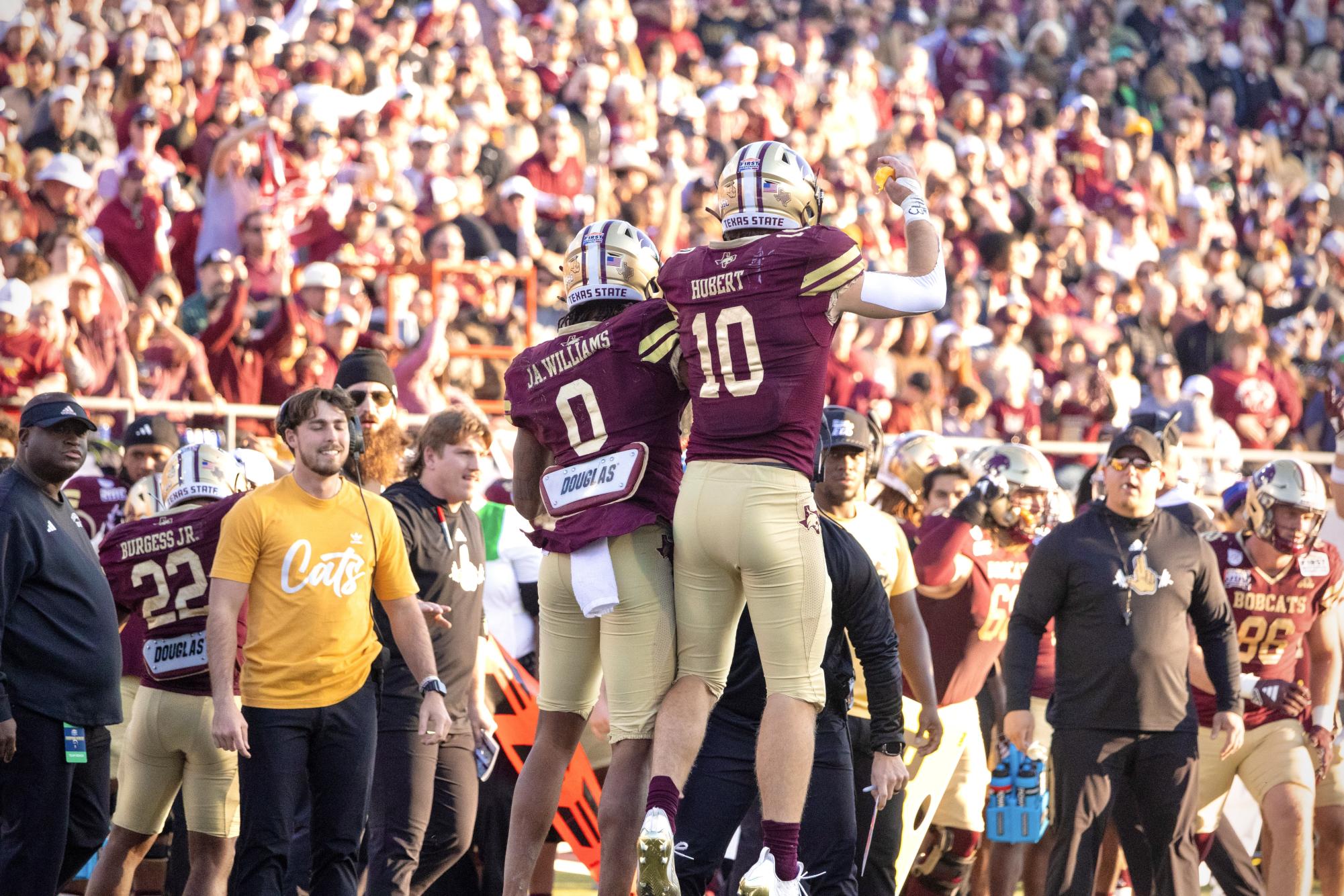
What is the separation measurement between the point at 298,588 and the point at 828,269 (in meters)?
2.20

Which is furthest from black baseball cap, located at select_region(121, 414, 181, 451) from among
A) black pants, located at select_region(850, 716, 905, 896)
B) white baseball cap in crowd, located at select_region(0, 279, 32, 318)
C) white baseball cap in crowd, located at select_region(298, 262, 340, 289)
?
black pants, located at select_region(850, 716, 905, 896)

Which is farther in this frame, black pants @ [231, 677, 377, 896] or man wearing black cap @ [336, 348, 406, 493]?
man wearing black cap @ [336, 348, 406, 493]

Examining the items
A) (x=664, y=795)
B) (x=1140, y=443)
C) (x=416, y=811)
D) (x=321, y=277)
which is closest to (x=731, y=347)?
(x=664, y=795)

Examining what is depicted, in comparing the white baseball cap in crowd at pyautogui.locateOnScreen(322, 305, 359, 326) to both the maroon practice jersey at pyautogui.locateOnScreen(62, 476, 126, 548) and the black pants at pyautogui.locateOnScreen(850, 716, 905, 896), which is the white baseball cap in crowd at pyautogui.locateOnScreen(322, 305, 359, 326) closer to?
the maroon practice jersey at pyautogui.locateOnScreen(62, 476, 126, 548)

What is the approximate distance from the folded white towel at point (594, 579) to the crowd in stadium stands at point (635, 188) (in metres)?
4.66

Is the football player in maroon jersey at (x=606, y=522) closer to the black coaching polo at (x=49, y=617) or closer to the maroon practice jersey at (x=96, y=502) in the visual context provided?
the black coaching polo at (x=49, y=617)

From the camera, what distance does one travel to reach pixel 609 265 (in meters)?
5.95

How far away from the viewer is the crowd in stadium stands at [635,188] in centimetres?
1186

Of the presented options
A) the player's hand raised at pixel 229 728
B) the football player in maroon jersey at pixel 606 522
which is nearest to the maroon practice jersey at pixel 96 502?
the player's hand raised at pixel 229 728

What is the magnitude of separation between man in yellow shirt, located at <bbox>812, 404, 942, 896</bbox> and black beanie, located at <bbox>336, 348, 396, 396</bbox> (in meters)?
2.28

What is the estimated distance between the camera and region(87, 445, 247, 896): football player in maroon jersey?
6.62 metres

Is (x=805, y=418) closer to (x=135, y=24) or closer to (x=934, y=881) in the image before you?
(x=934, y=881)

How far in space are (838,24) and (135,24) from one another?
26.3 ft

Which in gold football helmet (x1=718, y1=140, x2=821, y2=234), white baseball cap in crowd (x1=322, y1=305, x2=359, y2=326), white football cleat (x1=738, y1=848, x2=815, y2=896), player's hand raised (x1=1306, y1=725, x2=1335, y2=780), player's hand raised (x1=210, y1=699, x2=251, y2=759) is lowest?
player's hand raised (x1=1306, y1=725, x2=1335, y2=780)
